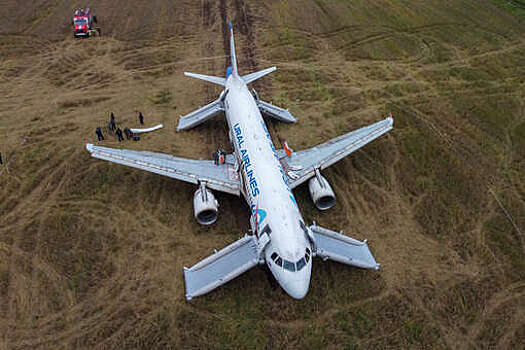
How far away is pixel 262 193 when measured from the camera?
21.3m

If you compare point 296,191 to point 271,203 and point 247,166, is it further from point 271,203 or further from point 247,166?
point 271,203

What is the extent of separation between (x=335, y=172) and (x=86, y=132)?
24.9 m

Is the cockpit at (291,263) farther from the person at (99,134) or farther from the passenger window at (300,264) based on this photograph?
the person at (99,134)

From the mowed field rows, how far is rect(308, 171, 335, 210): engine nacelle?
0.94m

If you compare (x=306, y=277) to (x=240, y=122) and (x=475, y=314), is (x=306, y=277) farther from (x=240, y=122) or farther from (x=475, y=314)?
(x=240, y=122)

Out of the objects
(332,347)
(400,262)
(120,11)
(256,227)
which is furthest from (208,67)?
(332,347)

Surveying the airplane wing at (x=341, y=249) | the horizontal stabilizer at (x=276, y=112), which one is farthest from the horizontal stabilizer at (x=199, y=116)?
the airplane wing at (x=341, y=249)

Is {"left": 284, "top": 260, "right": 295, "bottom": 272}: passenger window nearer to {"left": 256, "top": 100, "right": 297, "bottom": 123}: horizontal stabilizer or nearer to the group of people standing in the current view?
{"left": 256, "top": 100, "right": 297, "bottom": 123}: horizontal stabilizer

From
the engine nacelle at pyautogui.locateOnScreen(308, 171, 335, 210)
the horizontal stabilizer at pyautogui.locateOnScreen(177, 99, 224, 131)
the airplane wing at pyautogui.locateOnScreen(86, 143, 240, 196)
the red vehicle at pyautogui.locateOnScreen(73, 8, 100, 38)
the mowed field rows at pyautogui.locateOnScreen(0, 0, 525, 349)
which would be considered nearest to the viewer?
the mowed field rows at pyautogui.locateOnScreen(0, 0, 525, 349)

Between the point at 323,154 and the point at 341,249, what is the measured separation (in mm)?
10030

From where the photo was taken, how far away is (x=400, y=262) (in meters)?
23.2

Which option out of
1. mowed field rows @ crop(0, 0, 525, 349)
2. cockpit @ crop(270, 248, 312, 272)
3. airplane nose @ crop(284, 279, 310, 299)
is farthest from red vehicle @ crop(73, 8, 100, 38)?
airplane nose @ crop(284, 279, 310, 299)

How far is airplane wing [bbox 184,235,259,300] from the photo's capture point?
1970 centimetres

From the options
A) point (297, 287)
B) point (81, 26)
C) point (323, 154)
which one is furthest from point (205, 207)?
point (81, 26)
